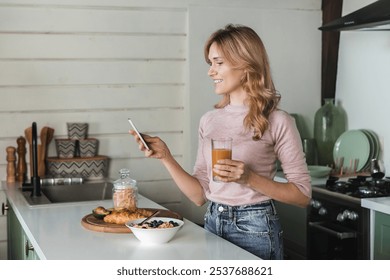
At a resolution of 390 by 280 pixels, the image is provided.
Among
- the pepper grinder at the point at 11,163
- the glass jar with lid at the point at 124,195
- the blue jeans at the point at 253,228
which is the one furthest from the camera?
the pepper grinder at the point at 11,163

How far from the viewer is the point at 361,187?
10.0ft

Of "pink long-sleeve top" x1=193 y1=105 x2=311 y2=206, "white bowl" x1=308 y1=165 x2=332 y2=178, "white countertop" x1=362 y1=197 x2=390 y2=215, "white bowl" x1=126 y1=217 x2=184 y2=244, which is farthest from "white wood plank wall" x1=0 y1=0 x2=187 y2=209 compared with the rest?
"white bowl" x1=126 y1=217 x2=184 y2=244

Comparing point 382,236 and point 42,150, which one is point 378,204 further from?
point 42,150

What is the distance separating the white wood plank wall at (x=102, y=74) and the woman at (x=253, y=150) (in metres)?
1.58

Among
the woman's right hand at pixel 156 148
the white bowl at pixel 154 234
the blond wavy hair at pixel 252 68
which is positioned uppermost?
the blond wavy hair at pixel 252 68

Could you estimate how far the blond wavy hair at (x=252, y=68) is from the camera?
6.59 feet

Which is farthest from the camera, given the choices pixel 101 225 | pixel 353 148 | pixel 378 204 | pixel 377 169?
pixel 353 148

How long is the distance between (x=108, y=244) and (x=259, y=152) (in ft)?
1.77

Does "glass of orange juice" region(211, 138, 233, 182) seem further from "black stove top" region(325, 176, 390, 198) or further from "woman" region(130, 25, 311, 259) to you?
"black stove top" region(325, 176, 390, 198)

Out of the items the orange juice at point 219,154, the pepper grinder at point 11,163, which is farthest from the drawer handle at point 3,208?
the orange juice at point 219,154

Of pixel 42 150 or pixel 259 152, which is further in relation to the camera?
pixel 42 150

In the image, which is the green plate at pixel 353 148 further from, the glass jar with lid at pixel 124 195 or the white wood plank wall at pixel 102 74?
the glass jar with lid at pixel 124 195

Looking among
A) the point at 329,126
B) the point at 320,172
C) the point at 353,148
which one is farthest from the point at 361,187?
the point at 329,126
